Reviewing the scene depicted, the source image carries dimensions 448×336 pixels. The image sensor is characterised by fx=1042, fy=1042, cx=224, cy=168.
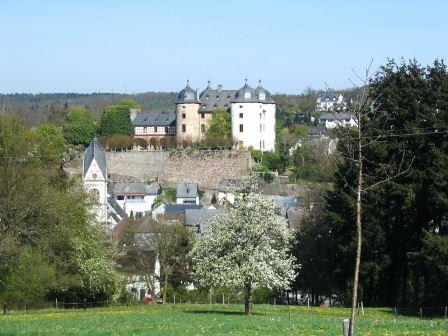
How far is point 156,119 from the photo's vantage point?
4786 inches

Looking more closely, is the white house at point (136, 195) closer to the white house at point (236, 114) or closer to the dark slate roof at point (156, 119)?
the white house at point (236, 114)

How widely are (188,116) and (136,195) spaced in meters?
13.7

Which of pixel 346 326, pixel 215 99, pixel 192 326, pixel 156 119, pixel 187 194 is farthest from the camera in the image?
pixel 156 119

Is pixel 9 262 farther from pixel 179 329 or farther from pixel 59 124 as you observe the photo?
pixel 59 124

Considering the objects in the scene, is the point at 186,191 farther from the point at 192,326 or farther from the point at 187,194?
the point at 192,326

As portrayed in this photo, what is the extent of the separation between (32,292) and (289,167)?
68.5 m

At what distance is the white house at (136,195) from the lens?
98.8 m

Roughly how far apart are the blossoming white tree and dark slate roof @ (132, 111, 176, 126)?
87.2m

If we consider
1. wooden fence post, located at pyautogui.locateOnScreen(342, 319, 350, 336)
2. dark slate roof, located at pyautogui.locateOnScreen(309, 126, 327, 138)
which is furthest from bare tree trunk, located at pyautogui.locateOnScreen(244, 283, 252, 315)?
dark slate roof, located at pyautogui.locateOnScreen(309, 126, 327, 138)

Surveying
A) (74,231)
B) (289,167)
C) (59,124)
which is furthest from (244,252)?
(59,124)

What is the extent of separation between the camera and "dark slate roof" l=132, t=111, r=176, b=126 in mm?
120562

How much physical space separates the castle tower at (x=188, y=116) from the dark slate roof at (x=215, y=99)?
960mm

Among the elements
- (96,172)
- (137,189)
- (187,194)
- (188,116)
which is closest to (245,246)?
(96,172)

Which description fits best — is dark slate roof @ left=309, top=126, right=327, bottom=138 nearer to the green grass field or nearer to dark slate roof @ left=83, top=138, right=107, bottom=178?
dark slate roof @ left=83, top=138, right=107, bottom=178
